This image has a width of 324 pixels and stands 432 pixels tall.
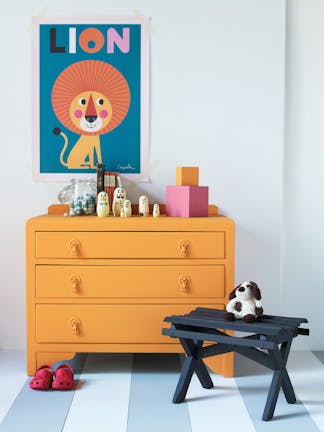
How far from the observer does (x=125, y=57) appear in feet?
11.4

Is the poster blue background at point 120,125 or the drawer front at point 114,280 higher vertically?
the poster blue background at point 120,125

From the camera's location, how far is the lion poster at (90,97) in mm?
3477

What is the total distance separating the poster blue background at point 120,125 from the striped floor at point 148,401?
1024 mm

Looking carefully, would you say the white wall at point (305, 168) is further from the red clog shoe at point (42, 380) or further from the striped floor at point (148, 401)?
the red clog shoe at point (42, 380)

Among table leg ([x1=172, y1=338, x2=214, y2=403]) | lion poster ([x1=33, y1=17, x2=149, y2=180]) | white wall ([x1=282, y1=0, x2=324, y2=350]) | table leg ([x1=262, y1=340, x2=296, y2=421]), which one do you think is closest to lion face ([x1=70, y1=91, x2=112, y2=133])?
lion poster ([x1=33, y1=17, x2=149, y2=180])

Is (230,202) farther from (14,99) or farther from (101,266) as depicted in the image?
(14,99)

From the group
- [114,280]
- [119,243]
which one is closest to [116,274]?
[114,280]

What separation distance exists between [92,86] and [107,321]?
4.13 ft

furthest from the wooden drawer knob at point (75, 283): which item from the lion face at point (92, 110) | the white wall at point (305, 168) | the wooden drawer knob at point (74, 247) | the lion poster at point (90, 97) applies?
the white wall at point (305, 168)

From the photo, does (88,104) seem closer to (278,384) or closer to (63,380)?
(63,380)

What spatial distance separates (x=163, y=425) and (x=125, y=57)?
192cm

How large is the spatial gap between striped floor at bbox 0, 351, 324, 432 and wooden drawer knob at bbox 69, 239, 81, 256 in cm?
56

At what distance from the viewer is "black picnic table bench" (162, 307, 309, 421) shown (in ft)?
Result: 8.31

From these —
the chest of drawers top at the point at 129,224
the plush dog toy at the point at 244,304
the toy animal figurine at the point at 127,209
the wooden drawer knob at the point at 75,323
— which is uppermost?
the toy animal figurine at the point at 127,209
